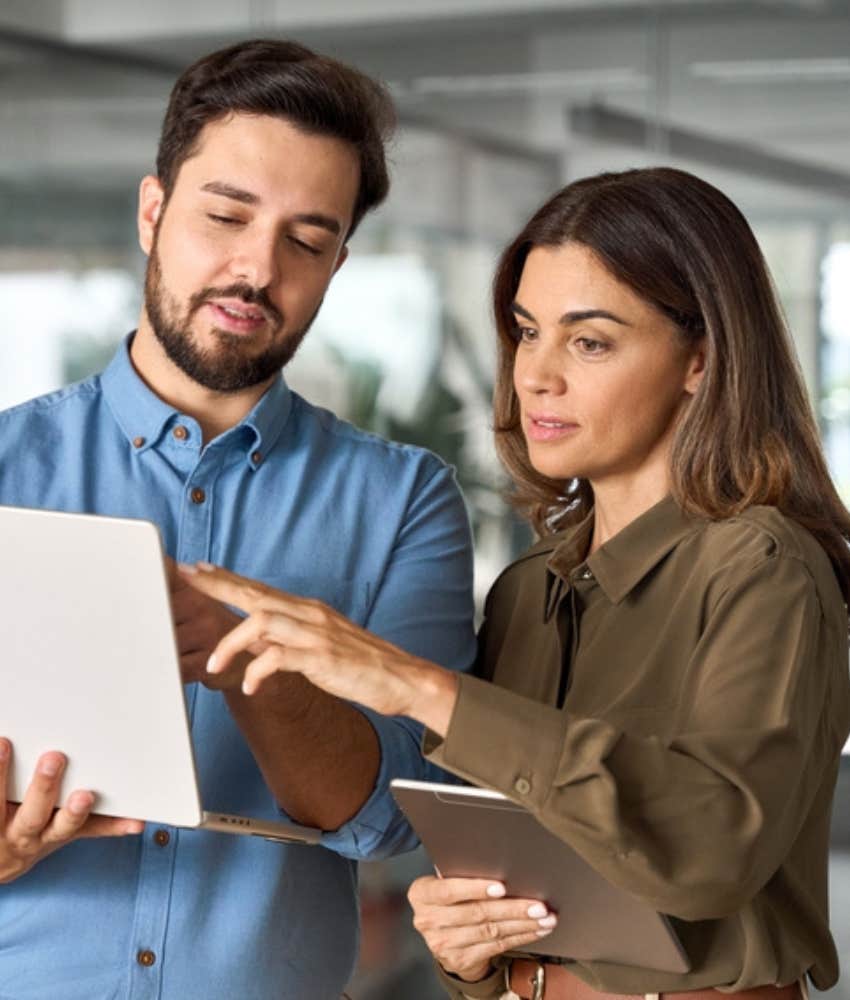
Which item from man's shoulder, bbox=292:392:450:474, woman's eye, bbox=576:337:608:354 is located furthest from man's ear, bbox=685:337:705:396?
man's shoulder, bbox=292:392:450:474

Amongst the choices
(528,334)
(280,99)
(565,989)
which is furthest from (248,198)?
(565,989)

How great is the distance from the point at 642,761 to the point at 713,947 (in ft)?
1.01

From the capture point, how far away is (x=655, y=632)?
2025 mm

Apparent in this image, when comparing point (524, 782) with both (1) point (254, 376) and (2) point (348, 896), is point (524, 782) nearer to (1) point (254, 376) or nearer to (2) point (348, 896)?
(2) point (348, 896)

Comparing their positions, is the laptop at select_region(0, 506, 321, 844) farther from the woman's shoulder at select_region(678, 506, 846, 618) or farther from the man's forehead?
the man's forehead

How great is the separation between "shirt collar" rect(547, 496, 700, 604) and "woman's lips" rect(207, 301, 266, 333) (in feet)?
1.66

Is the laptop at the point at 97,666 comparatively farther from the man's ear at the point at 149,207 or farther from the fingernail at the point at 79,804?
the man's ear at the point at 149,207

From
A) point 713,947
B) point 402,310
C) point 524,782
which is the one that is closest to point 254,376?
point 524,782

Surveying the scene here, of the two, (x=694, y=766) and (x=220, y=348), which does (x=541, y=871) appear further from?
(x=220, y=348)

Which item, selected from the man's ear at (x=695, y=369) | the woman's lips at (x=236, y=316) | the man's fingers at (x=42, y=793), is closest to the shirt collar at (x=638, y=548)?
the man's ear at (x=695, y=369)

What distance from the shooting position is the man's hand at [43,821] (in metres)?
1.67

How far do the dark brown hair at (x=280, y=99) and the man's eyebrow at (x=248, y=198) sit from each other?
93 mm

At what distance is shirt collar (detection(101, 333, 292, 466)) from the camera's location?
2092 millimetres

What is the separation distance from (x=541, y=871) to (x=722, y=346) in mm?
652
